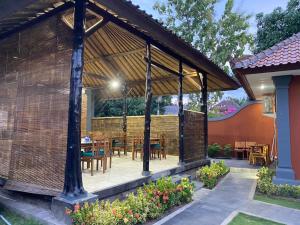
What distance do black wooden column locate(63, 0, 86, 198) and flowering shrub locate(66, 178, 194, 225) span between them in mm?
373

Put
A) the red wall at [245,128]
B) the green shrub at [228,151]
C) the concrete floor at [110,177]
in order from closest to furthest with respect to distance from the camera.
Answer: the concrete floor at [110,177] < the red wall at [245,128] < the green shrub at [228,151]

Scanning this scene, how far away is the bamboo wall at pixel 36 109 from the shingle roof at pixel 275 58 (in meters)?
4.40

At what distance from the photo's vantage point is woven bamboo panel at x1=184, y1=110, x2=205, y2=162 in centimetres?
827

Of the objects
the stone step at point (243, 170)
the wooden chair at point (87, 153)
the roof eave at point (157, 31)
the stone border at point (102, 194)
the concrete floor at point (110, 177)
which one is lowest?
the stone step at point (243, 170)

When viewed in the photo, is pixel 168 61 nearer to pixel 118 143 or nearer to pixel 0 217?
pixel 118 143

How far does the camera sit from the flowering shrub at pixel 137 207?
3.85 meters

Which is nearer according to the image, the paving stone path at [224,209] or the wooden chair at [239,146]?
the paving stone path at [224,209]

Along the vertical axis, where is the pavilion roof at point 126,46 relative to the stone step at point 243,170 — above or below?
above

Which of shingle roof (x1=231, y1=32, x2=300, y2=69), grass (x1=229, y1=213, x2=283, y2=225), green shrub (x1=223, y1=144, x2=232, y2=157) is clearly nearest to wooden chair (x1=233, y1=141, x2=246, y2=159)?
green shrub (x1=223, y1=144, x2=232, y2=157)

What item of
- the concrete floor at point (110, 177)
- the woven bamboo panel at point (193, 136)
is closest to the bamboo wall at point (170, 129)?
the woven bamboo panel at point (193, 136)

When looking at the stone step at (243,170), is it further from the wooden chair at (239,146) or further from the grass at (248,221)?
the grass at (248,221)

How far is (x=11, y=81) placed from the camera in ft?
18.3

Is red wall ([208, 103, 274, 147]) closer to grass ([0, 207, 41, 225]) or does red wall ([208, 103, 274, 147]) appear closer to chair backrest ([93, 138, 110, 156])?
chair backrest ([93, 138, 110, 156])

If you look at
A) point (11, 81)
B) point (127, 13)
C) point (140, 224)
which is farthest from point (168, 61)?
point (140, 224)
